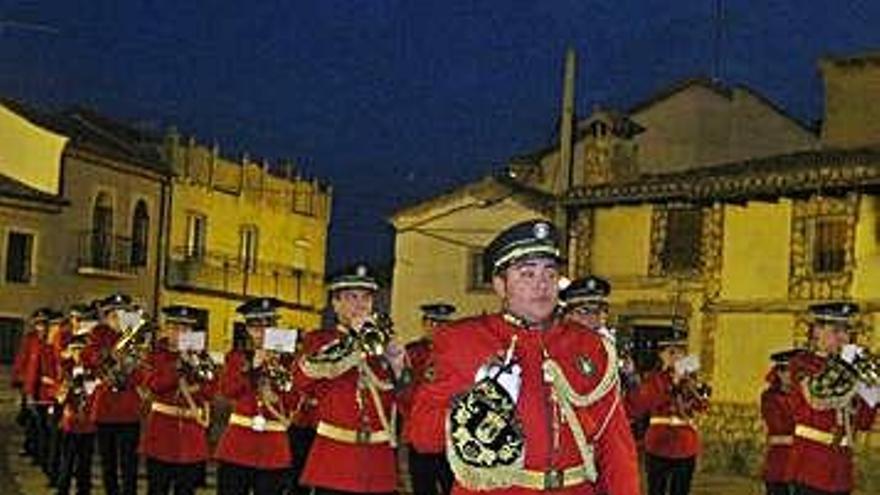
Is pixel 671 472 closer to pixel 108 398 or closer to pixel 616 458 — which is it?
pixel 108 398

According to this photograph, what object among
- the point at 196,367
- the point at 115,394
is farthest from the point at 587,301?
the point at 115,394

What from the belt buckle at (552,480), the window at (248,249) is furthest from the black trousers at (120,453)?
the window at (248,249)

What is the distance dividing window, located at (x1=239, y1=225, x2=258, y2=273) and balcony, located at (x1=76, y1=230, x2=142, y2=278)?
7.33m

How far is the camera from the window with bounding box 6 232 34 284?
154 feet

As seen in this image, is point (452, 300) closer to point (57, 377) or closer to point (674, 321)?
point (674, 321)

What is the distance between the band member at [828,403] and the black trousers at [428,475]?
4.18 metres

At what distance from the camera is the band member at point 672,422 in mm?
16438

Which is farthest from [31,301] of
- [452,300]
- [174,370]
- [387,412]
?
[387,412]

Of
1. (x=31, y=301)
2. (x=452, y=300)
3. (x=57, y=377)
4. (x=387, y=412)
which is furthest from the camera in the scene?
(x=31, y=301)

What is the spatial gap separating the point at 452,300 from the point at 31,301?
12.2 m

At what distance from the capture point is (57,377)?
60.2 feet

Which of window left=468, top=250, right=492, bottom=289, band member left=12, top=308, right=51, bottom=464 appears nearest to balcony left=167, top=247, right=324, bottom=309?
window left=468, top=250, right=492, bottom=289

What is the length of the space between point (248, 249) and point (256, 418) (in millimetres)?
48443

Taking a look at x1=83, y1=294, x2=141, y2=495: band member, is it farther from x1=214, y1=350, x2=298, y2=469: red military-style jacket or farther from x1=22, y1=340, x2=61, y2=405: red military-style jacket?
x1=22, y1=340, x2=61, y2=405: red military-style jacket
